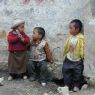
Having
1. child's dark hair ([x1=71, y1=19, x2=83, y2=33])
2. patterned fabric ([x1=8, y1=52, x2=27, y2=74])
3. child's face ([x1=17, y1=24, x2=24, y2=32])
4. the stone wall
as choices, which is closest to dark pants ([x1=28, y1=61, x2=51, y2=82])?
patterned fabric ([x1=8, y1=52, x2=27, y2=74])

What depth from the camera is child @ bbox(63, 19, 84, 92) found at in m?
6.81

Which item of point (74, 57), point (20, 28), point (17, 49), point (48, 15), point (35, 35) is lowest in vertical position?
point (74, 57)

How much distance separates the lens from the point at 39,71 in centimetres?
731

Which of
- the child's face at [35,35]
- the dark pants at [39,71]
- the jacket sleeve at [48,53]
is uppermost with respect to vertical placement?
the child's face at [35,35]

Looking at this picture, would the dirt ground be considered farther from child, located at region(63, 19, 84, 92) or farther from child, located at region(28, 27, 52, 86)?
child, located at region(63, 19, 84, 92)

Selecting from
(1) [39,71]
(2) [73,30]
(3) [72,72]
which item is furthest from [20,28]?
(3) [72,72]

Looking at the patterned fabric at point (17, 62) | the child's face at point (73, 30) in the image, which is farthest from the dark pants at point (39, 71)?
the child's face at point (73, 30)

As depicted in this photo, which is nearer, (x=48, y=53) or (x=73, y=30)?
(x=73, y=30)

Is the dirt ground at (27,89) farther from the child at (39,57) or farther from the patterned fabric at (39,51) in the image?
the patterned fabric at (39,51)

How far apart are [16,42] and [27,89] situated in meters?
0.88

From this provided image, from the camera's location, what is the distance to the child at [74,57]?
6.81 metres

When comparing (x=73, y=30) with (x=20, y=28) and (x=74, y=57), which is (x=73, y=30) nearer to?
(x=74, y=57)

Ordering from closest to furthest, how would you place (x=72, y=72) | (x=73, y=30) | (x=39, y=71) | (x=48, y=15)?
(x=73, y=30), (x=72, y=72), (x=48, y=15), (x=39, y=71)

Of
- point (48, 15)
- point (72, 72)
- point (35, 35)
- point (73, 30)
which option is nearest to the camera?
point (73, 30)
